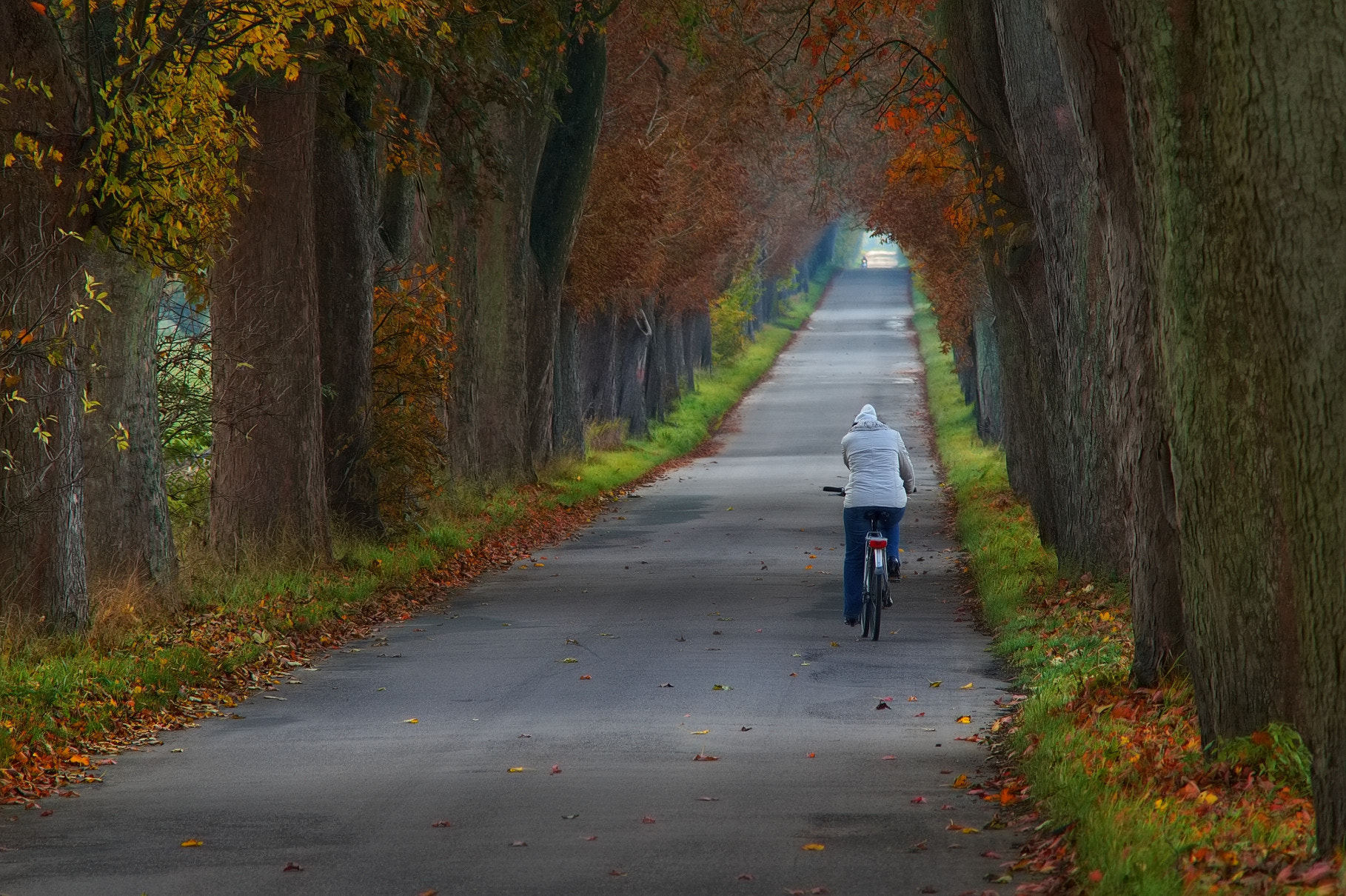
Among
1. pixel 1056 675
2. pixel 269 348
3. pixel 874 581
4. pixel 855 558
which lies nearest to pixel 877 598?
pixel 874 581

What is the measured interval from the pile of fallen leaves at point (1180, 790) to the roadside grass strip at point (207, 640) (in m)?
4.65

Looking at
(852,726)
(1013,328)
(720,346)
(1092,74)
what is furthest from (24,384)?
(720,346)

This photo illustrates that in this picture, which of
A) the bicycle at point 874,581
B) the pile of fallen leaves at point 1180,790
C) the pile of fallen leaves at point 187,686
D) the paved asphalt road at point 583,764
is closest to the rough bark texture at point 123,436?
the pile of fallen leaves at point 187,686

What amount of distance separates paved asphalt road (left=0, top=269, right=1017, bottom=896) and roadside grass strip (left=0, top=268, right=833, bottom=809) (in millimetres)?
310

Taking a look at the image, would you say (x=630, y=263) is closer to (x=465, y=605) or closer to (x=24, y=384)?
(x=465, y=605)

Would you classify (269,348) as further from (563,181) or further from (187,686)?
(563,181)

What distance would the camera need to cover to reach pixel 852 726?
10484 millimetres

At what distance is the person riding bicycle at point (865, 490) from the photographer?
14523 millimetres

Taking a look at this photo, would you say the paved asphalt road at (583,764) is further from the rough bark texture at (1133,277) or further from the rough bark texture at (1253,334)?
the rough bark texture at (1253,334)

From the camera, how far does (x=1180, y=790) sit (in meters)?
7.43

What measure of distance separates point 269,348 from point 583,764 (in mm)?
8899

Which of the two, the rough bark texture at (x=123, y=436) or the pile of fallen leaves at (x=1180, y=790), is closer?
the pile of fallen leaves at (x=1180, y=790)

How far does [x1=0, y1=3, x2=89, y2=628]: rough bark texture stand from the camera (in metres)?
11.3

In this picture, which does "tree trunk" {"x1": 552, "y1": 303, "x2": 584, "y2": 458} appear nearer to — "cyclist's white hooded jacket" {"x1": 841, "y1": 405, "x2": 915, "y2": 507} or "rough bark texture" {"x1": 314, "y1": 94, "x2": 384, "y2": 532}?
"rough bark texture" {"x1": 314, "y1": 94, "x2": 384, "y2": 532}
